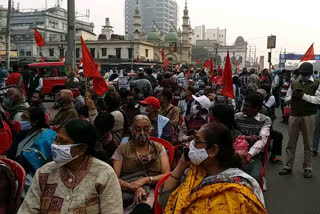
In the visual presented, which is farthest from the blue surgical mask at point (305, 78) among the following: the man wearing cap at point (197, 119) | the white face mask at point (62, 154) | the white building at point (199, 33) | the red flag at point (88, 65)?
the white building at point (199, 33)

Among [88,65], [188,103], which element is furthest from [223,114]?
[88,65]

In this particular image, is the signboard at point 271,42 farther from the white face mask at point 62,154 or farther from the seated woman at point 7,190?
the seated woman at point 7,190

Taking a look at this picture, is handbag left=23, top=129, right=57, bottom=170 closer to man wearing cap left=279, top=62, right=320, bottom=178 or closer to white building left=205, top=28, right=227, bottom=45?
man wearing cap left=279, top=62, right=320, bottom=178

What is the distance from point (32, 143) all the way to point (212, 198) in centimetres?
235

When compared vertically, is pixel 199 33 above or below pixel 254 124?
above

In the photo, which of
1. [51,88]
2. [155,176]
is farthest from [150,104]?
[51,88]

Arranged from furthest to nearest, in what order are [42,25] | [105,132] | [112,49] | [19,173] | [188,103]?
1. [42,25]
2. [112,49]
3. [188,103]
4. [105,132]
5. [19,173]

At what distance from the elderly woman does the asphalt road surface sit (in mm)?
2006

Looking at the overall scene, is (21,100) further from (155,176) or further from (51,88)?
(51,88)

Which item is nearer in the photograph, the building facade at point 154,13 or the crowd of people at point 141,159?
the crowd of people at point 141,159

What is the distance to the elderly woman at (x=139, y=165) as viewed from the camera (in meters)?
3.42

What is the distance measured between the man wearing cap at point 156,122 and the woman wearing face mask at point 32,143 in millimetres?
1517

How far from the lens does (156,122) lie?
16.4 ft

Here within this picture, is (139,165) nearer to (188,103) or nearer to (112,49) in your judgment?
(188,103)
